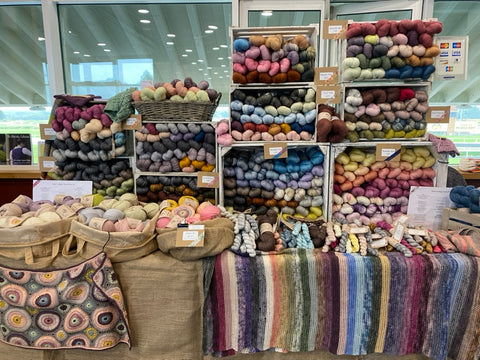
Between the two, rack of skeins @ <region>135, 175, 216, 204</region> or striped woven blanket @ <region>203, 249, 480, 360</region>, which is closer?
striped woven blanket @ <region>203, 249, 480, 360</region>

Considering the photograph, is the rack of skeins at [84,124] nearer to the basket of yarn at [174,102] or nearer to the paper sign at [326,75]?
the basket of yarn at [174,102]

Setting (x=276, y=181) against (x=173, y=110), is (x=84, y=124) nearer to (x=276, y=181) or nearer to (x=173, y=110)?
(x=173, y=110)

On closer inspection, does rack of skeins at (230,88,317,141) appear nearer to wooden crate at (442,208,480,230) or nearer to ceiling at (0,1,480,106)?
wooden crate at (442,208,480,230)

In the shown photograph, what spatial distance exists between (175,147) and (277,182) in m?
0.60

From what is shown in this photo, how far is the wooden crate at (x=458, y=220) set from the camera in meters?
1.37

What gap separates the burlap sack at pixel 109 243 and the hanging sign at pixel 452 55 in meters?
1.66

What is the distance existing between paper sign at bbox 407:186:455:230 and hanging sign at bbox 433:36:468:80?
0.61 m

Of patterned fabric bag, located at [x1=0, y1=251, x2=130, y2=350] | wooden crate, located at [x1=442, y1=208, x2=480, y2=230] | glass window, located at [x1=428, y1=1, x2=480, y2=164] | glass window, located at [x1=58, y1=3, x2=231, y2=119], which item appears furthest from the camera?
glass window, located at [x1=58, y1=3, x2=231, y2=119]

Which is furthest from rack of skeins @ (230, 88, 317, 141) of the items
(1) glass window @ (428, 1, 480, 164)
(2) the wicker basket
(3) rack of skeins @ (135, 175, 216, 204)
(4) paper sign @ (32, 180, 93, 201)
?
(1) glass window @ (428, 1, 480, 164)

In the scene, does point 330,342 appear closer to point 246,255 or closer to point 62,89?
point 246,255

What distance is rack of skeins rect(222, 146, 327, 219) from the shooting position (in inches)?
65.5

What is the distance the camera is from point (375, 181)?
168cm

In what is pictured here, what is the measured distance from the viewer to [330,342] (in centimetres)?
122

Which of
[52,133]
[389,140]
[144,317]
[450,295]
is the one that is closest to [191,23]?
[52,133]
